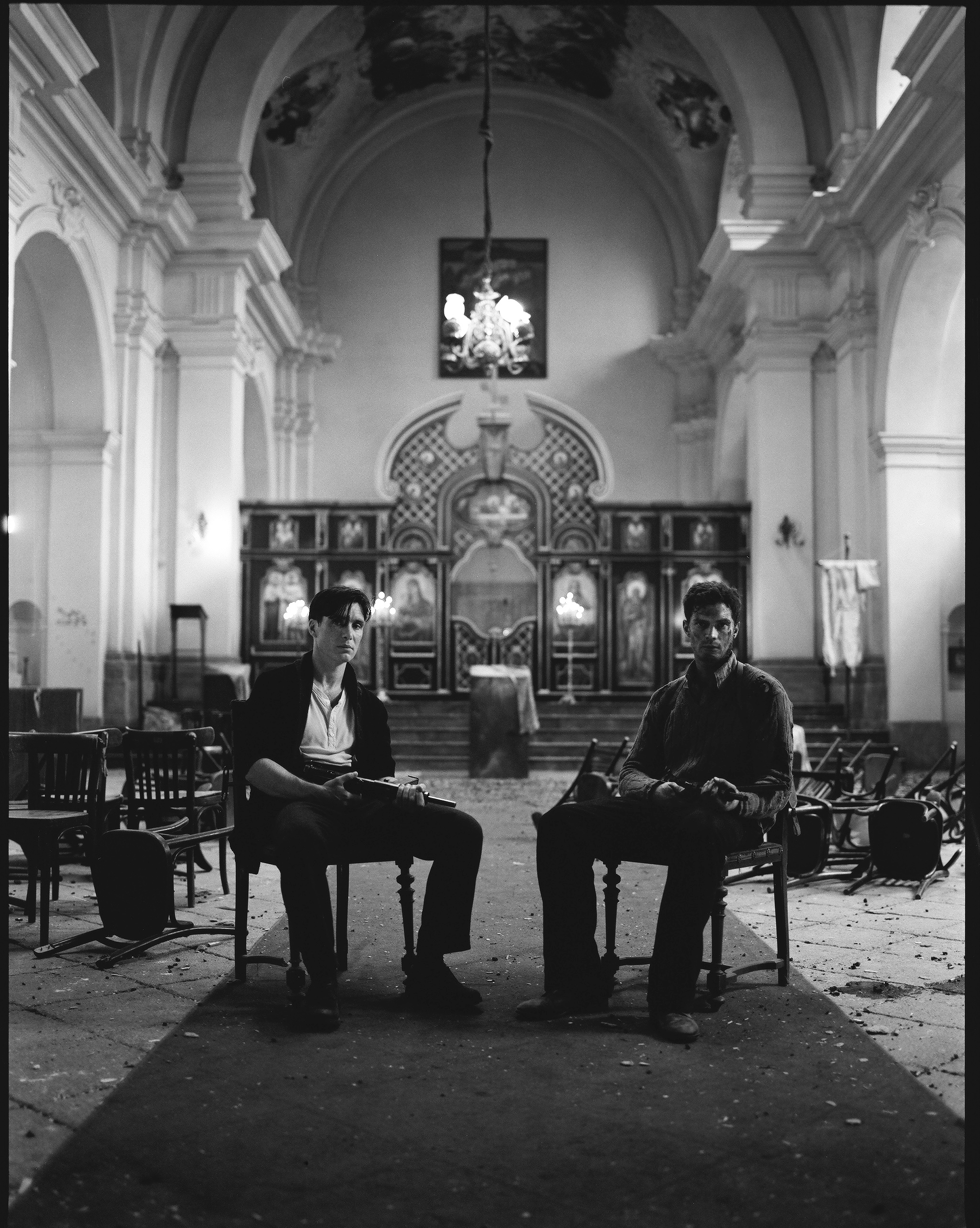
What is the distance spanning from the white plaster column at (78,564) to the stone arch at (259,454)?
16.5 ft

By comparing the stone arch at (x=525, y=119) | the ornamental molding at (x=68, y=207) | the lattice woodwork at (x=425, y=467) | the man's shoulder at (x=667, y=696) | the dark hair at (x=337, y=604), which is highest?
the stone arch at (x=525, y=119)

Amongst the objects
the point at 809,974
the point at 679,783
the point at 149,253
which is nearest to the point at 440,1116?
the point at 679,783

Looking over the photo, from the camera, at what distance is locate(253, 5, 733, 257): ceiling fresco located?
17.8m

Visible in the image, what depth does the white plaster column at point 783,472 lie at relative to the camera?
15.6m

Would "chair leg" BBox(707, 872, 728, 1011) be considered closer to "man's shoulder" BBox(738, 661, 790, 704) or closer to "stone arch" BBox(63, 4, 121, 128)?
"man's shoulder" BBox(738, 661, 790, 704)

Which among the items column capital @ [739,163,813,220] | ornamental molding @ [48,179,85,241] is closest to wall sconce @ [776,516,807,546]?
column capital @ [739,163,813,220]

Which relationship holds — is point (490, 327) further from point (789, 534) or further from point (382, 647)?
point (382, 647)

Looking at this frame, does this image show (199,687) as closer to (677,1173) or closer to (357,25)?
(357,25)

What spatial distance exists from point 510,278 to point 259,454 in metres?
5.08

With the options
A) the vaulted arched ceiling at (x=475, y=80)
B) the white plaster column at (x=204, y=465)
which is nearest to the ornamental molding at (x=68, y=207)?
the vaulted arched ceiling at (x=475, y=80)

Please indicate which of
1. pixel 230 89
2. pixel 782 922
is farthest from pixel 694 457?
pixel 782 922

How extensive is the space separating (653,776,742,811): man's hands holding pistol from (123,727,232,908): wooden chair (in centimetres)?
196

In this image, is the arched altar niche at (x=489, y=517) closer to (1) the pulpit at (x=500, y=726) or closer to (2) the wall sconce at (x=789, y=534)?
(2) the wall sconce at (x=789, y=534)

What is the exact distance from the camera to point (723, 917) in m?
4.27
